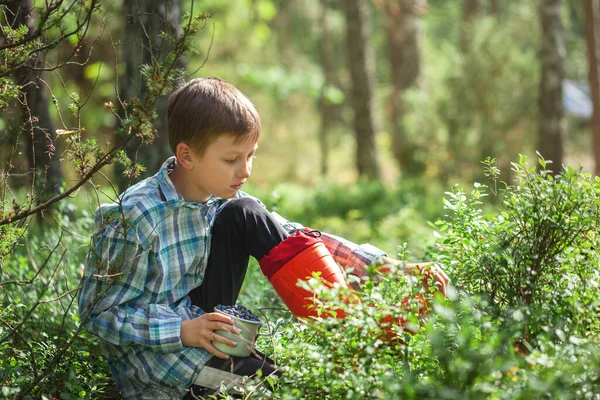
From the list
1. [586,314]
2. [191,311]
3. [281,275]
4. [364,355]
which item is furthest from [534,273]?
[191,311]

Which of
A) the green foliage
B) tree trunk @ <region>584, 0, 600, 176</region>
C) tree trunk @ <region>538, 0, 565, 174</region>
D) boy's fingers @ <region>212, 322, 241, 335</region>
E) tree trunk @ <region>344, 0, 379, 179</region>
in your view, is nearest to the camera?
the green foliage

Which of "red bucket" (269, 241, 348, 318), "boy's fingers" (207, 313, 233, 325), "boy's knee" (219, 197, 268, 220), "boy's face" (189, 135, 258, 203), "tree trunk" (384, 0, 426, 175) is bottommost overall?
"boy's fingers" (207, 313, 233, 325)

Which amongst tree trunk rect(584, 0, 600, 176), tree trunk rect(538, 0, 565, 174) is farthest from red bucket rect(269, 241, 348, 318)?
tree trunk rect(584, 0, 600, 176)

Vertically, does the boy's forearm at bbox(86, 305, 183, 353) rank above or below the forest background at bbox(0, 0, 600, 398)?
below

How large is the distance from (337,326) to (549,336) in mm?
634

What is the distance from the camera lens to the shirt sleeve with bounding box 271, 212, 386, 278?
3080 mm

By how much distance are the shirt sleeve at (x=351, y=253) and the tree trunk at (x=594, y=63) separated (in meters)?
7.50

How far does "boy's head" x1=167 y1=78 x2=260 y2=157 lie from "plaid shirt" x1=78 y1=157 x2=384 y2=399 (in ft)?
0.71

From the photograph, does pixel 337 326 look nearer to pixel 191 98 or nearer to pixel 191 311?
pixel 191 311

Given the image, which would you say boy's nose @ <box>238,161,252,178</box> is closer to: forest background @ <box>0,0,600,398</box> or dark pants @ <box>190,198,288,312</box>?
dark pants @ <box>190,198,288,312</box>

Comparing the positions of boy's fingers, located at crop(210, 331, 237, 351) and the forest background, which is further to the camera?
boy's fingers, located at crop(210, 331, 237, 351)

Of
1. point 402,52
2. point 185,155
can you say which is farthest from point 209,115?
point 402,52

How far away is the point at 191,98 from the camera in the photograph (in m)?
2.95

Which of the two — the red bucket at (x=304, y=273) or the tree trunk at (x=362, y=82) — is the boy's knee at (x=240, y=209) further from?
the tree trunk at (x=362, y=82)
